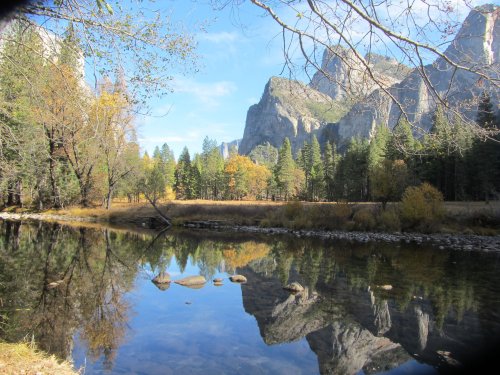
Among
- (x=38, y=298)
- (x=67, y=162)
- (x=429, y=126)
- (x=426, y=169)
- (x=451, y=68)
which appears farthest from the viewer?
(x=426, y=169)

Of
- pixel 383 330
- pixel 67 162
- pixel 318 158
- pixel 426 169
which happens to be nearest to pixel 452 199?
pixel 426 169

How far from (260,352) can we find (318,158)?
63679 mm

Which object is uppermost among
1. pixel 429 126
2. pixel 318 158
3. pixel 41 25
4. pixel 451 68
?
pixel 318 158

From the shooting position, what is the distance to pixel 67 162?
31.1 meters

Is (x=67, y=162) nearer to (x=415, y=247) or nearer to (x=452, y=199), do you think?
(x=415, y=247)

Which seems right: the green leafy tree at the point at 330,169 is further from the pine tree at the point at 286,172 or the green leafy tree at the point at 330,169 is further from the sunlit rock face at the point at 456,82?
the sunlit rock face at the point at 456,82

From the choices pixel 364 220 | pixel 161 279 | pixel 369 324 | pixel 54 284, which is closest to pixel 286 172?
pixel 364 220

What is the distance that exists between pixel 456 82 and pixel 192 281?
8943mm

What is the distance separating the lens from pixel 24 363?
13.2 ft

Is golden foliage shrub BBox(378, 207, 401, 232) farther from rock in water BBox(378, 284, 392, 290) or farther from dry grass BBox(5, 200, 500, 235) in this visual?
rock in water BBox(378, 284, 392, 290)

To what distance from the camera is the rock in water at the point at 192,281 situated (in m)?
10.8

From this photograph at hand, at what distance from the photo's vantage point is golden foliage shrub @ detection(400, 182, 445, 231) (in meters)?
23.3

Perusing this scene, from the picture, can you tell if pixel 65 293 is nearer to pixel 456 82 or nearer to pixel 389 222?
pixel 456 82

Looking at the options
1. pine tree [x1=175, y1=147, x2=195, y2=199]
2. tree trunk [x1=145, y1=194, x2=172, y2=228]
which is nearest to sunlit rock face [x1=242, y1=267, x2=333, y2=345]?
tree trunk [x1=145, y1=194, x2=172, y2=228]
